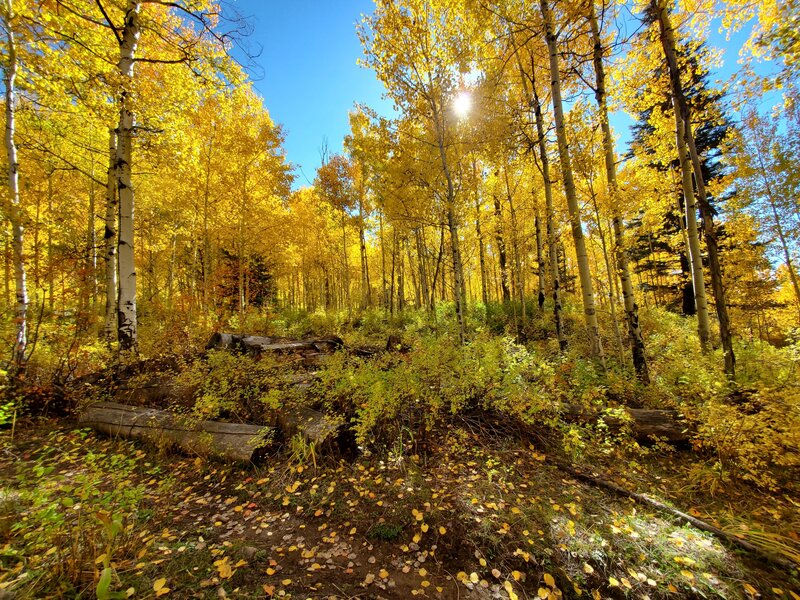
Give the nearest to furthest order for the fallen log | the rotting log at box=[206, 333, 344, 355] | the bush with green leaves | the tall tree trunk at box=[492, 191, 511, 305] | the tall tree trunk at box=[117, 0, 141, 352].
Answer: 1. the fallen log
2. the bush with green leaves
3. the tall tree trunk at box=[117, 0, 141, 352]
4. the rotting log at box=[206, 333, 344, 355]
5. the tall tree trunk at box=[492, 191, 511, 305]

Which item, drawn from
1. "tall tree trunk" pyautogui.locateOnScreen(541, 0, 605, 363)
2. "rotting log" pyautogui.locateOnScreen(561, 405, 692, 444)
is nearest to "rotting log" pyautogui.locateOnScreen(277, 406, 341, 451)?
"rotting log" pyautogui.locateOnScreen(561, 405, 692, 444)

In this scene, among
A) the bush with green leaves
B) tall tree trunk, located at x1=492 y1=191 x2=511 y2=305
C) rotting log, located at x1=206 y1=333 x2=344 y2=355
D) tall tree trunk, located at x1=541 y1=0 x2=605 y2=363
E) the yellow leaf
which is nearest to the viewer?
the yellow leaf

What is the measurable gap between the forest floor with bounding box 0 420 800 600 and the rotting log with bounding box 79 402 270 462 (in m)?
0.21

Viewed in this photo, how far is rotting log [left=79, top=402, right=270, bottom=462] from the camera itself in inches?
149

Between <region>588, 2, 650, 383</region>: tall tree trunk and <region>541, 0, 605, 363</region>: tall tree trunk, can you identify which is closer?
<region>541, 0, 605, 363</region>: tall tree trunk

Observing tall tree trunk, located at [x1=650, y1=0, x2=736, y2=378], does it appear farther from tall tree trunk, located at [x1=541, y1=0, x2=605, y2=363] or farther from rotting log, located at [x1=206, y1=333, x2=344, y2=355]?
rotting log, located at [x1=206, y1=333, x2=344, y2=355]

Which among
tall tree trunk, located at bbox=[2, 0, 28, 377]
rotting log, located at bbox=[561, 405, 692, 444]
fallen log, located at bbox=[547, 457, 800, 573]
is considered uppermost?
tall tree trunk, located at bbox=[2, 0, 28, 377]

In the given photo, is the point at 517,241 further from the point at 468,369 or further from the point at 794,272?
the point at 794,272

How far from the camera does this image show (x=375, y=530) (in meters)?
2.65

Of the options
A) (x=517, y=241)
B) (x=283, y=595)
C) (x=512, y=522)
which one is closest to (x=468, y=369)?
(x=512, y=522)

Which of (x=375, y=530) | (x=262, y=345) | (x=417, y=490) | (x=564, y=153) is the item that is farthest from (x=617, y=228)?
(x=262, y=345)

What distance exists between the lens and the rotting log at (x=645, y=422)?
4.00 meters

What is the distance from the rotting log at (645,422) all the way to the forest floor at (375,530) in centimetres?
35

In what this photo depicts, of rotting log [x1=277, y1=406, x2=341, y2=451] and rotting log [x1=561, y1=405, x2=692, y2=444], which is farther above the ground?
rotting log [x1=277, y1=406, x2=341, y2=451]
